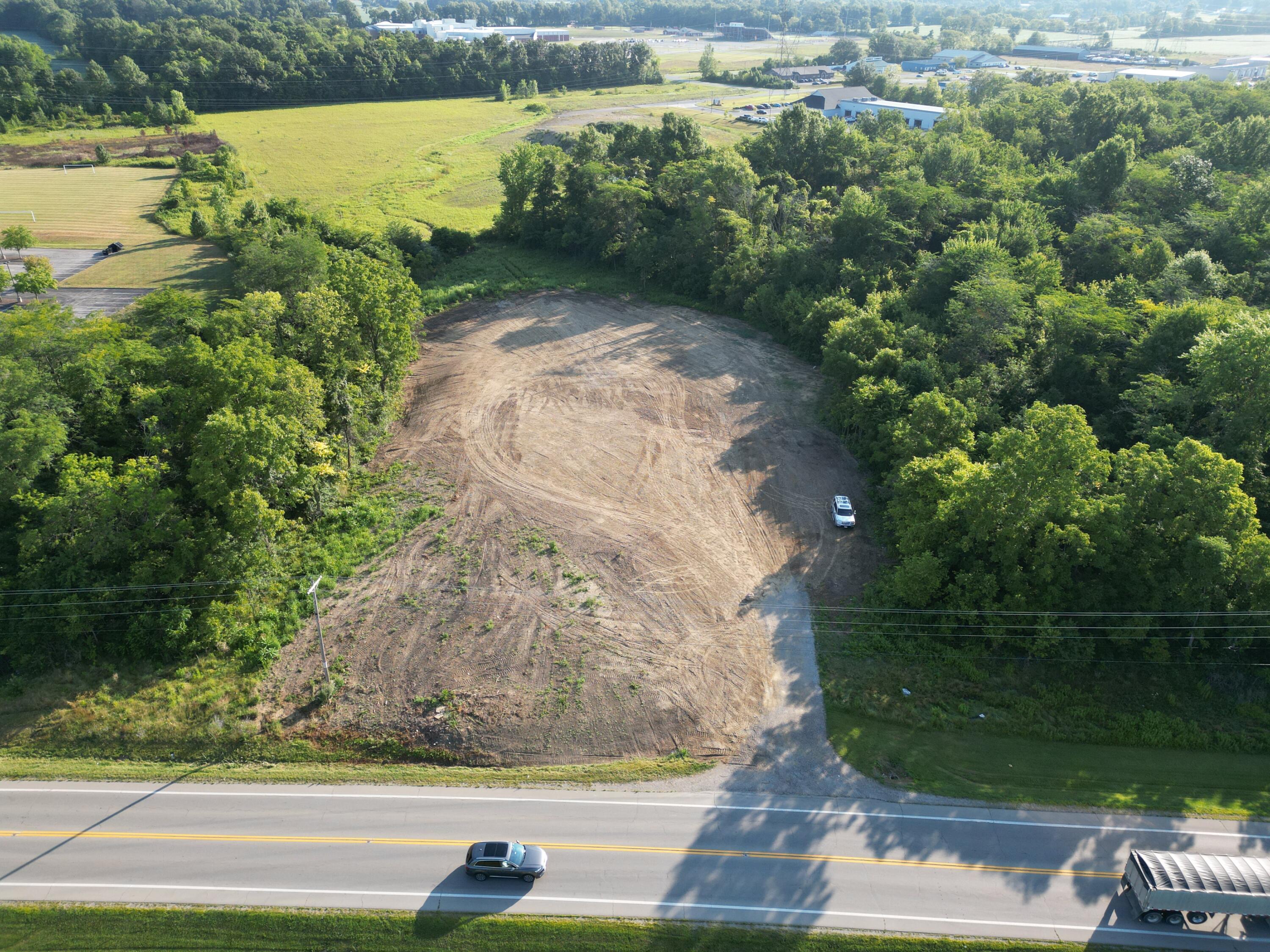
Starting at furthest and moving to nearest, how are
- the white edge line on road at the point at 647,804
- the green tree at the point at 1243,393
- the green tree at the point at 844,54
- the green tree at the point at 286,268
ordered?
the green tree at the point at 844,54 → the green tree at the point at 286,268 → the green tree at the point at 1243,393 → the white edge line on road at the point at 647,804

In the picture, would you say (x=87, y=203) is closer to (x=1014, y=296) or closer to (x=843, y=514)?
(x=843, y=514)

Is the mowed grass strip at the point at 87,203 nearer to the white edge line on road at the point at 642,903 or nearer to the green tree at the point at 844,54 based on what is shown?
the white edge line on road at the point at 642,903

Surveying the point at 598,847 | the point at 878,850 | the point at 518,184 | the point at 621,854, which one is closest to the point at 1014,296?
the point at 878,850

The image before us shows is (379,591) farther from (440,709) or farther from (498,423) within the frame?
(498,423)

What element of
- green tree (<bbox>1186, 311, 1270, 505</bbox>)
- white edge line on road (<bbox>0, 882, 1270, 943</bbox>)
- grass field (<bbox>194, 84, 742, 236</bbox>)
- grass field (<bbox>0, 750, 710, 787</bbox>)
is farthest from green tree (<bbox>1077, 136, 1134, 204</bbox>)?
grass field (<bbox>0, 750, 710, 787</bbox>)

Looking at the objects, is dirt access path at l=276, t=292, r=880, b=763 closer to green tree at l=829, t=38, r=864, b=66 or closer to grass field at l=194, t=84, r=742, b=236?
grass field at l=194, t=84, r=742, b=236

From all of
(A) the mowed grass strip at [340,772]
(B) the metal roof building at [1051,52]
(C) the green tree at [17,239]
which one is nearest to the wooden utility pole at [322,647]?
(A) the mowed grass strip at [340,772]
